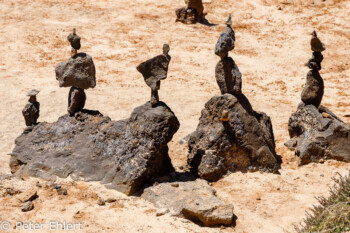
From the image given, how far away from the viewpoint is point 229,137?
8.66 m

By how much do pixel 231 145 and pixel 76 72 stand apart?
359 cm

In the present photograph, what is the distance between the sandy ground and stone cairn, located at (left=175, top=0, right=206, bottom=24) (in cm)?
50

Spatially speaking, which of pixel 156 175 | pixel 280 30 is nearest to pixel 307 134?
pixel 156 175

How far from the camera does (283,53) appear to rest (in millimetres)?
17750

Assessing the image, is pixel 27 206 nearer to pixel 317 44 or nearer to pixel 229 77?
pixel 229 77

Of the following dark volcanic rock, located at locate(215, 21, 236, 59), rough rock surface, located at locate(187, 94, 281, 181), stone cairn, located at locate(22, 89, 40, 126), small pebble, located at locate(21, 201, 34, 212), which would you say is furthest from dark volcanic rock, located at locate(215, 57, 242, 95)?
small pebble, located at locate(21, 201, 34, 212)

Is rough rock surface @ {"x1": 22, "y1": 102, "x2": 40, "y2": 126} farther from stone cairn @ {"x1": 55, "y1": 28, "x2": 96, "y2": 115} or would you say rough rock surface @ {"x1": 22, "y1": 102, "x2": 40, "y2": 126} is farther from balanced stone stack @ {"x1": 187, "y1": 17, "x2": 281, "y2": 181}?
balanced stone stack @ {"x1": 187, "y1": 17, "x2": 281, "y2": 181}

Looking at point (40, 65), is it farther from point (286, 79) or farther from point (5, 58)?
point (286, 79)

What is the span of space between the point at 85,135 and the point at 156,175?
1.76m

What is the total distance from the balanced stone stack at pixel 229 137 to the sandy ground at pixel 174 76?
29 centimetres

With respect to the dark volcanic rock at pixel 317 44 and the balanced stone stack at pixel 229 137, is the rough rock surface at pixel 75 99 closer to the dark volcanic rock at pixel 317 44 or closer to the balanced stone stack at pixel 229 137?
the balanced stone stack at pixel 229 137

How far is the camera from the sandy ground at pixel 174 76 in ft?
24.0

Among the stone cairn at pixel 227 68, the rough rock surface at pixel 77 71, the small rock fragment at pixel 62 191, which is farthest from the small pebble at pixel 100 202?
the stone cairn at pixel 227 68

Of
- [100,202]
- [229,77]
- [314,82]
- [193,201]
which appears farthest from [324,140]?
[100,202]
